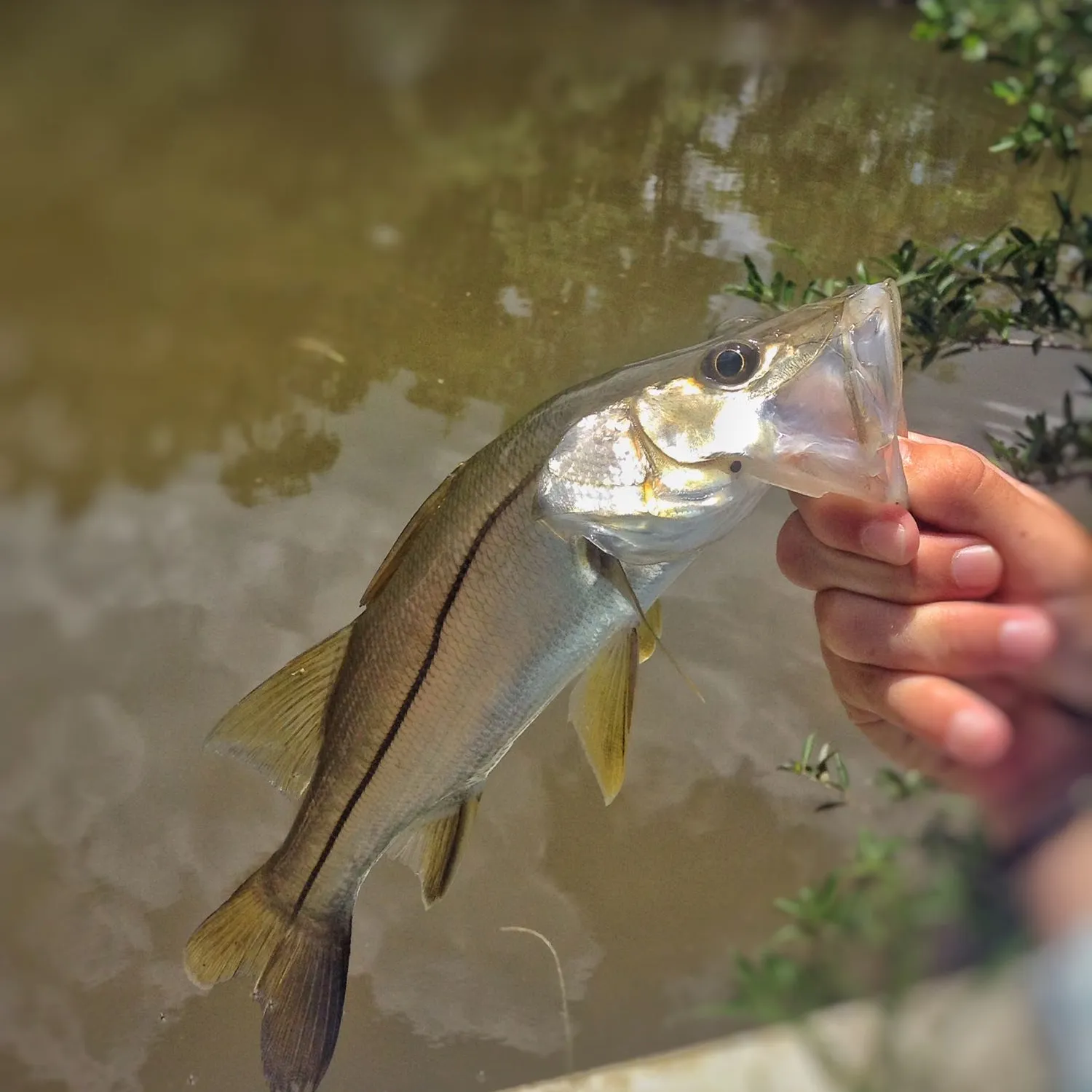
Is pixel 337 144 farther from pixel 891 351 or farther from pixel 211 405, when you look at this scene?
pixel 891 351

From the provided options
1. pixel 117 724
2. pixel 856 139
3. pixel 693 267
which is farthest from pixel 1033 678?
pixel 117 724

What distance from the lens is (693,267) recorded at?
1.64 m

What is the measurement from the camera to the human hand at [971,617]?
65 centimetres

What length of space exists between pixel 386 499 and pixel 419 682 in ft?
2.96

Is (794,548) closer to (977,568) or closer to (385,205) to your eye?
(977,568)

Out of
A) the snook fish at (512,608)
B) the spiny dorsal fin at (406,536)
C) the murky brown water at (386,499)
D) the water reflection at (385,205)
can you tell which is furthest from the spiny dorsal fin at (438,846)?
the water reflection at (385,205)

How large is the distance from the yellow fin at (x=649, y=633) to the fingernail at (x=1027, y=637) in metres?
0.28

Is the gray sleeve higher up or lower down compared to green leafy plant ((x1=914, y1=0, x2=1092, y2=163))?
lower down

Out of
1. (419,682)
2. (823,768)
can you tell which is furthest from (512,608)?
(823,768)

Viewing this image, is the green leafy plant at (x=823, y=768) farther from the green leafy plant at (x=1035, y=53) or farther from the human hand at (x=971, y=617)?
the green leafy plant at (x=1035, y=53)

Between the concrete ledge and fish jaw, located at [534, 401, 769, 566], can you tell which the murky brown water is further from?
fish jaw, located at [534, 401, 769, 566]

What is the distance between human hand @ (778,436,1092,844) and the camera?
25.5 inches

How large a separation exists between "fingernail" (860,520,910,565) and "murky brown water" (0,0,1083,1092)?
47cm

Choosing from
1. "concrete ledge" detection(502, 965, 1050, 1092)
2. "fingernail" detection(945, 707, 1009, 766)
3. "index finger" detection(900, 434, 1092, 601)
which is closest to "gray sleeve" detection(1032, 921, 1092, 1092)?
"concrete ledge" detection(502, 965, 1050, 1092)
